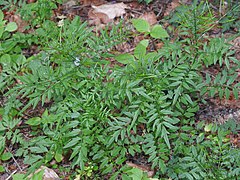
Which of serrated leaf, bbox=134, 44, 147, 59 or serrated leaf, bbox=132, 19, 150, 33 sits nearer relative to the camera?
serrated leaf, bbox=134, 44, 147, 59

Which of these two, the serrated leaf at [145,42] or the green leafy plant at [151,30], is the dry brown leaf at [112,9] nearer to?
the green leafy plant at [151,30]

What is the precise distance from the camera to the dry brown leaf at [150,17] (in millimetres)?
4020

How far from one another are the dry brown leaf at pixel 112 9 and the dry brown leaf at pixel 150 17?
0.79ft

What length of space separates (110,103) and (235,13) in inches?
66.2

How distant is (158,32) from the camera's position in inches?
143

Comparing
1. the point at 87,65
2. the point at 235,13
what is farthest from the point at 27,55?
the point at 235,13

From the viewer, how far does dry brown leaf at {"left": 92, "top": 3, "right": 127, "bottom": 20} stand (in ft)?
13.4

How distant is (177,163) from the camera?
281 cm

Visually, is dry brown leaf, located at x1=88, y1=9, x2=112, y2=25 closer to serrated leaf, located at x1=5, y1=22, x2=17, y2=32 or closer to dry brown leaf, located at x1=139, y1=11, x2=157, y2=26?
dry brown leaf, located at x1=139, y1=11, x2=157, y2=26

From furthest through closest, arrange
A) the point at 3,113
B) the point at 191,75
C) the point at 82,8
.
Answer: the point at 82,8, the point at 3,113, the point at 191,75

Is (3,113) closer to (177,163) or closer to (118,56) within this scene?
(118,56)

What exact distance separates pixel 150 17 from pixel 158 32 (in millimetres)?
472

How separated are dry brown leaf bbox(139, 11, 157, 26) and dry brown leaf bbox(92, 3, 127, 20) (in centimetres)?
24

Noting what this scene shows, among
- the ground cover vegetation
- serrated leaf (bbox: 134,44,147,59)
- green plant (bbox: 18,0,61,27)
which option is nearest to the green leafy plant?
serrated leaf (bbox: 134,44,147,59)
